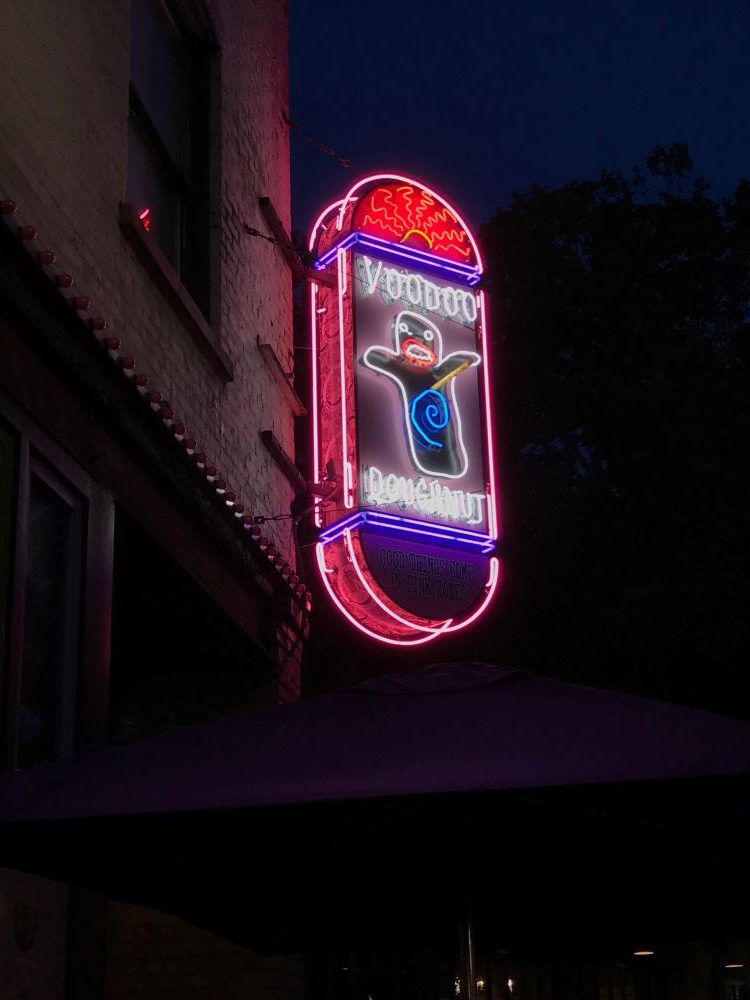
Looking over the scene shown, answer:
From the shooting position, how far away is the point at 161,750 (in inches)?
137

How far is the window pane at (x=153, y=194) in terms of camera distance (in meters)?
7.13

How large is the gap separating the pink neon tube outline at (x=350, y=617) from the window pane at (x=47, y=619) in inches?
103

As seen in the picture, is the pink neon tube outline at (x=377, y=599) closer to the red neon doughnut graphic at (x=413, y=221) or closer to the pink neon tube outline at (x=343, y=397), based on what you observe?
the pink neon tube outline at (x=343, y=397)

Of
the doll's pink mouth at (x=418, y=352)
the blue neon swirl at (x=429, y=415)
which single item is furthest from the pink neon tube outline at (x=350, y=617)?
the doll's pink mouth at (x=418, y=352)

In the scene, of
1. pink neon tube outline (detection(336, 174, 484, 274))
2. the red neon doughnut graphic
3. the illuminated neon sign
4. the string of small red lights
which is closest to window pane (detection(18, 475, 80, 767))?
the string of small red lights

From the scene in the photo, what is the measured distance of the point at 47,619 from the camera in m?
5.27

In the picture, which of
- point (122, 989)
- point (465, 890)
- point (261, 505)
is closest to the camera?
point (465, 890)

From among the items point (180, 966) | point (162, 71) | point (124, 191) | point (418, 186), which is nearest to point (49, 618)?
point (124, 191)

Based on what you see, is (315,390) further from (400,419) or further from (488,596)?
(488,596)

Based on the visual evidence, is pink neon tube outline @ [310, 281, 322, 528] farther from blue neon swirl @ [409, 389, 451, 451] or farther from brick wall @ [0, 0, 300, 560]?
blue neon swirl @ [409, 389, 451, 451]

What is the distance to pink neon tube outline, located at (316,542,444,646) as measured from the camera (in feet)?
25.7

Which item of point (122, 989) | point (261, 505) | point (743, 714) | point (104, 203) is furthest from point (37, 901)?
point (743, 714)

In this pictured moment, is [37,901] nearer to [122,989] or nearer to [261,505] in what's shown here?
[122,989]

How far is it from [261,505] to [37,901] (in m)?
3.77
